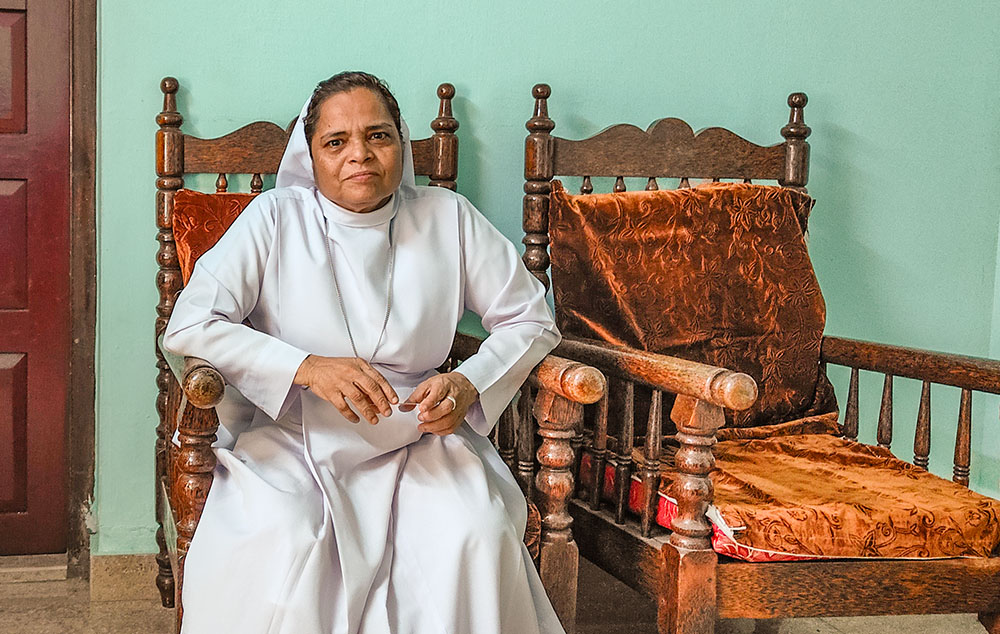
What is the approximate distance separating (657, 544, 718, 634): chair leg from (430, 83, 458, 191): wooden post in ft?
3.72

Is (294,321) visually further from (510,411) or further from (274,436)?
(510,411)

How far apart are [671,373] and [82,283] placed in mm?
1660

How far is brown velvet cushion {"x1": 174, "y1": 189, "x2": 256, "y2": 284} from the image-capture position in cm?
235

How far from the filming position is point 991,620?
2.06m

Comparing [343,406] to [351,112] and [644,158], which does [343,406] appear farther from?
[644,158]

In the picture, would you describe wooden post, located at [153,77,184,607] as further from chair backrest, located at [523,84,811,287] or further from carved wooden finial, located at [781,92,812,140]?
carved wooden finial, located at [781,92,812,140]

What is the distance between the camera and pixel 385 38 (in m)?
2.65

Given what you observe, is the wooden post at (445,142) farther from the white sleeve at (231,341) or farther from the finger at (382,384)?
the finger at (382,384)

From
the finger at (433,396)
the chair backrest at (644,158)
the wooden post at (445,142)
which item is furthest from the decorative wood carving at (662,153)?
the finger at (433,396)

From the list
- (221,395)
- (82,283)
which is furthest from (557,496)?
(82,283)

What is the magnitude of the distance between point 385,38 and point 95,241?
920 millimetres

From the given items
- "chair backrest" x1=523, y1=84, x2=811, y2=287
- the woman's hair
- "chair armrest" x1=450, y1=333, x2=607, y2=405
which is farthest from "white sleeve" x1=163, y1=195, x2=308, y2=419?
"chair backrest" x1=523, y1=84, x2=811, y2=287

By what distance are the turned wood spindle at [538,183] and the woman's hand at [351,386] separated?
2.90ft

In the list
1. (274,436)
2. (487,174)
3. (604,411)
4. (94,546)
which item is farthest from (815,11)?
(94,546)
